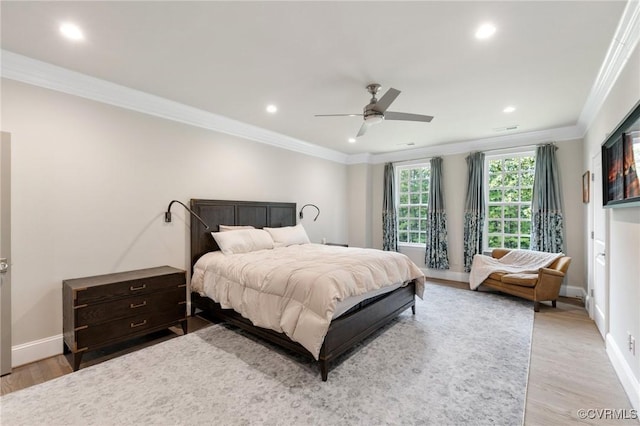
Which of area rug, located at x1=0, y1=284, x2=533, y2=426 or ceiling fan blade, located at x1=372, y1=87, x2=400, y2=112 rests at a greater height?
ceiling fan blade, located at x1=372, y1=87, x2=400, y2=112

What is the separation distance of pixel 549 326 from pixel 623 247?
1496mm

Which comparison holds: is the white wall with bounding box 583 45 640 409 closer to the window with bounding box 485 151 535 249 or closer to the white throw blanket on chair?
the white throw blanket on chair

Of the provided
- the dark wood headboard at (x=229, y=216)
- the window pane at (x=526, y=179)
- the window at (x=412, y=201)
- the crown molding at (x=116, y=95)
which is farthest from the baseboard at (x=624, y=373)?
the crown molding at (x=116, y=95)

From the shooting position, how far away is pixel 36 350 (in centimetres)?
273

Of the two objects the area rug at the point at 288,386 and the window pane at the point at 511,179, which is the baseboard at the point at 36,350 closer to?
the area rug at the point at 288,386

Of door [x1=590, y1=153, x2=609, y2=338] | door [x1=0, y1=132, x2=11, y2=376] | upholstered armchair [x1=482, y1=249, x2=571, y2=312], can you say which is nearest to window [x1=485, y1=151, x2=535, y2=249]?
upholstered armchair [x1=482, y1=249, x2=571, y2=312]

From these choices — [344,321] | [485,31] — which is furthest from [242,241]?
[485,31]

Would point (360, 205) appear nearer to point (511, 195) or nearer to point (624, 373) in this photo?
point (511, 195)

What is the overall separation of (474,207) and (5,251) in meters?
6.42

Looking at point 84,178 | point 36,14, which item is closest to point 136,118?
point 84,178

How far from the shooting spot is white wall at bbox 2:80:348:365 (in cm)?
269

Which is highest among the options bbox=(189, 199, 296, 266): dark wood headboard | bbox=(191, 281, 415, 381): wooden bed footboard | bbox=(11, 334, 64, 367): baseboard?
bbox=(189, 199, 296, 266): dark wood headboard

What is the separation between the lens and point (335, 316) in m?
2.53

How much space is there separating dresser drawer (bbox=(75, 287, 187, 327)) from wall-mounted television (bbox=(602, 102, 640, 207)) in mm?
4125
